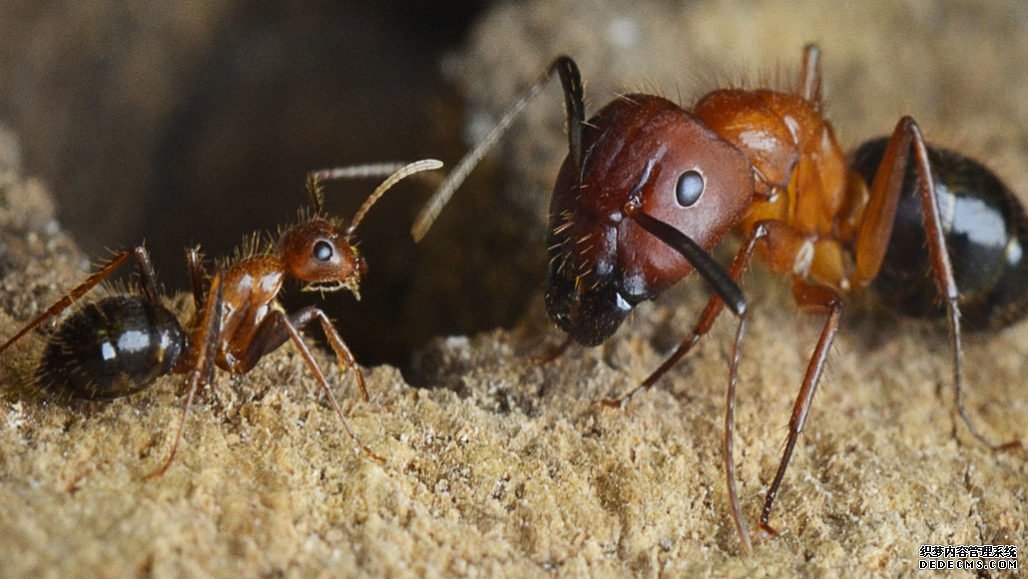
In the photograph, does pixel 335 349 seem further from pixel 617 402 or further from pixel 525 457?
pixel 617 402

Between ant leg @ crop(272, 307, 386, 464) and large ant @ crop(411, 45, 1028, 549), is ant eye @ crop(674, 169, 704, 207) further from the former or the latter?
ant leg @ crop(272, 307, 386, 464)

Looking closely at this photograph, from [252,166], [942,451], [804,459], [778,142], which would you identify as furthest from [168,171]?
[942,451]

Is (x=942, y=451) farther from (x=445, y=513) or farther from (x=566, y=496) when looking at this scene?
(x=445, y=513)

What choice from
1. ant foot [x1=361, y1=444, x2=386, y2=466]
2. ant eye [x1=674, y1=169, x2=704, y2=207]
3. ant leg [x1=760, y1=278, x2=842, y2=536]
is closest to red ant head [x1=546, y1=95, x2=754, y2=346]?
ant eye [x1=674, y1=169, x2=704, y2=207]

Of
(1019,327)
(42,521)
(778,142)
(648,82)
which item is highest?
(648,82)

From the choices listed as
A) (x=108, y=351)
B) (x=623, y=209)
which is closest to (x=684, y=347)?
(x=623, y=209)
